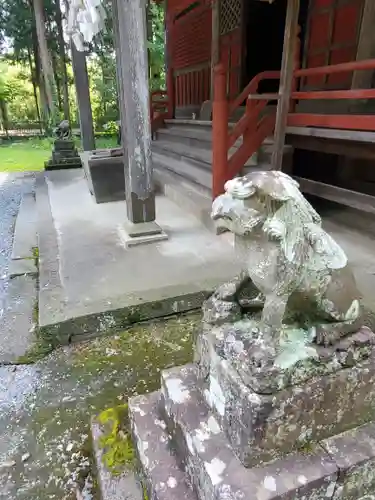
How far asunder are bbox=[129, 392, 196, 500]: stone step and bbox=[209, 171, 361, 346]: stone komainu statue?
65 cm

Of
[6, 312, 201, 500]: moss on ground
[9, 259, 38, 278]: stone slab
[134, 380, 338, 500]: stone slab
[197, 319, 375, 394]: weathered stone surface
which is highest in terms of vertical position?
[197, 319, 375, 394]: weathered stone surface

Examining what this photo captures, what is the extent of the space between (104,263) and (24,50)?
72.0ft

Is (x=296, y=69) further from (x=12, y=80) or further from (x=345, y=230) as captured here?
(x=12, y=80)

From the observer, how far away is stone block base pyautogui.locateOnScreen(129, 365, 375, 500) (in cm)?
116

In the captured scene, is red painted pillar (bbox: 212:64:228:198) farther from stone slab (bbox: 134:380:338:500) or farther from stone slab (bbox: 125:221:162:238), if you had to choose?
stone slab (bbox: 134:380:338:500)

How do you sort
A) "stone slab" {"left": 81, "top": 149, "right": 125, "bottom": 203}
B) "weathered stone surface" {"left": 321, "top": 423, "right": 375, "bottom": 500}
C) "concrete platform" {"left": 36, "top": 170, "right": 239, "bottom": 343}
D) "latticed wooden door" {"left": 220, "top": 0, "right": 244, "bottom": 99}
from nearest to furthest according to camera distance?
"weathered stone surface" {"left": 321, "top": 423, "right": 375, "bottom": 500}, "concrete platform" {"left": 36, "top": 170, "right": 239, "bottom": 343}, "stone slab" {"left": 81, "top": 149, "right": 125, "bottom": 203}, "latticed wooden door" {"left": 220, "top": 0, "right": 244, "bottom": 99}

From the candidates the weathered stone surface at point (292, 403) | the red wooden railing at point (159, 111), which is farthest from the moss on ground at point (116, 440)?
the red wooden railing at point (159, 111)

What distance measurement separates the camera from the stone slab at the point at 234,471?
1136 millimetres

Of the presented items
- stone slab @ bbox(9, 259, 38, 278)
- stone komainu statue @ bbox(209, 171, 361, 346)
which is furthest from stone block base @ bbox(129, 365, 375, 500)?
stone slab @ bbox(9, 259, 38, 278)

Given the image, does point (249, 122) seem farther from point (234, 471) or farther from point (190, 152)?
point (234, 471)

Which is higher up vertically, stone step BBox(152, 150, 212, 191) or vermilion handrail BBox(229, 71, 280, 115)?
vermilion handrail BBox(229, 71, 280, 115)

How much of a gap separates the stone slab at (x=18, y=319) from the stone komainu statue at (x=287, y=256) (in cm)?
193

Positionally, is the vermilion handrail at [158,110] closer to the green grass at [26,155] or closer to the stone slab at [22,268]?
the green grass at [26,155]

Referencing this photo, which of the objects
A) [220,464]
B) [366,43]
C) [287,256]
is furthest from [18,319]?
[366,43]
